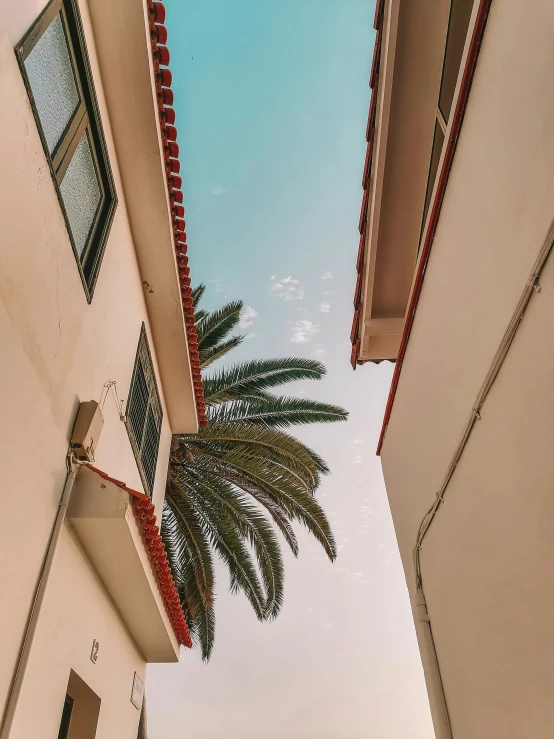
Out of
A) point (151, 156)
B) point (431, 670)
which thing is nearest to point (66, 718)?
point (431, 670)

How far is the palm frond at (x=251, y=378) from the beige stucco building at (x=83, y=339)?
11.9ft

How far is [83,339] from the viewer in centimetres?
450

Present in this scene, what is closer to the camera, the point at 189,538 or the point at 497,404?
the point at 497,404

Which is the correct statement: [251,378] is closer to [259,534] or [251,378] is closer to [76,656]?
[259,534]

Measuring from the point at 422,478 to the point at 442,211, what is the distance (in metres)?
2.25

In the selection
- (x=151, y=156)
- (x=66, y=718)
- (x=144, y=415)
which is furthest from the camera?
(x=144, y=415)

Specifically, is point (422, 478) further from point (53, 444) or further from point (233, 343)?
point (233, 343)

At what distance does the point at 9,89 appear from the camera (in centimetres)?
323

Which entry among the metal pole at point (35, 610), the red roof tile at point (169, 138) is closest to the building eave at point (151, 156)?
the red roof tile at point (169, 138)

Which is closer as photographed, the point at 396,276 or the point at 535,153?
the point at 535,153

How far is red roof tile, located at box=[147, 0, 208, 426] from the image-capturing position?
5148 mm

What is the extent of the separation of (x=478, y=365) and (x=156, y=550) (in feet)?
10.5

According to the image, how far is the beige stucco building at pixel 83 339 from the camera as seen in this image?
128 inches

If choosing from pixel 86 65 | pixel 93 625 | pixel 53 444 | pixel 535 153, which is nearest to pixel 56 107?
pixel 86 65
